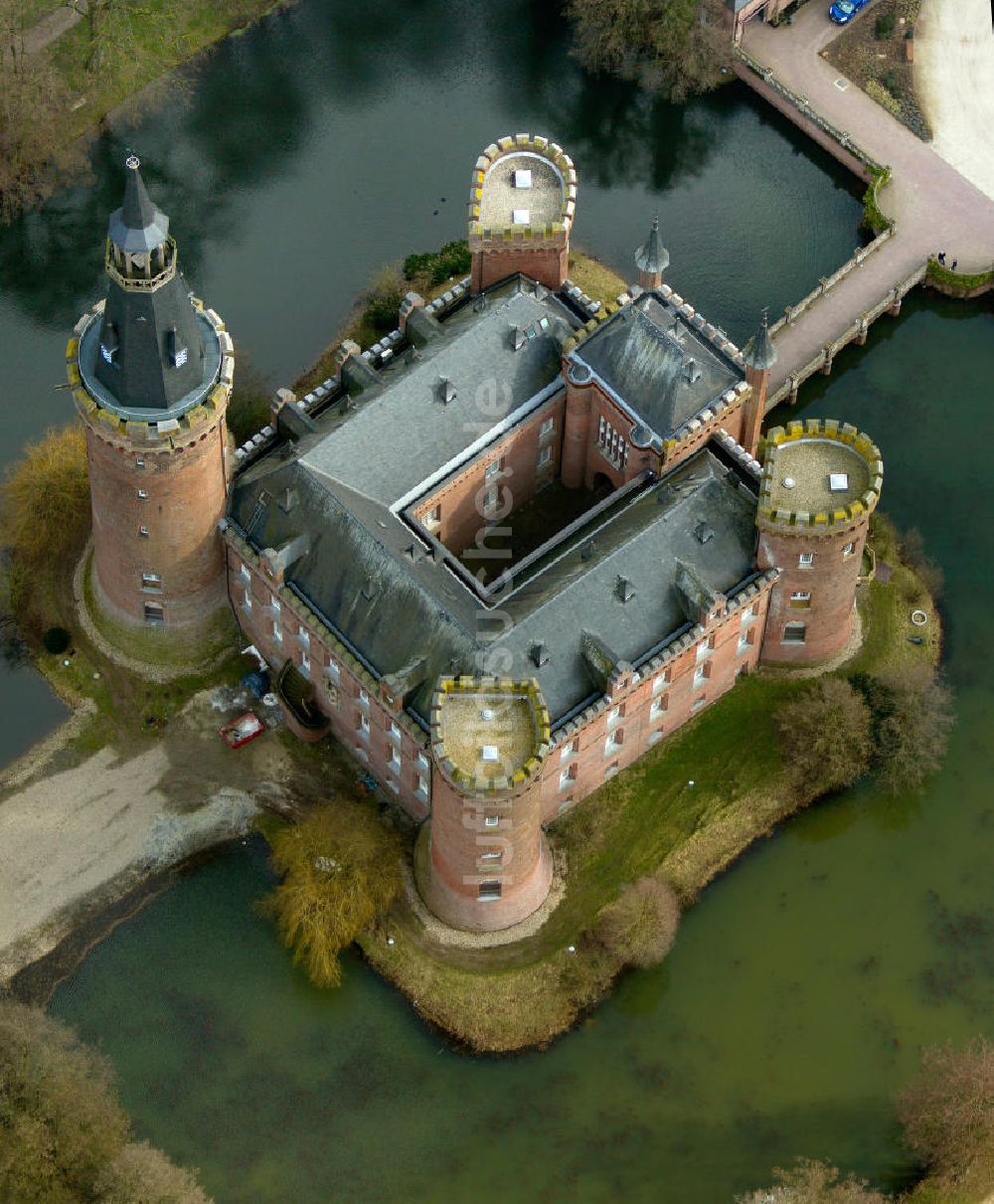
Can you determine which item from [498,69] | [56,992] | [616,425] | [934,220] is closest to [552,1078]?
[56,992]

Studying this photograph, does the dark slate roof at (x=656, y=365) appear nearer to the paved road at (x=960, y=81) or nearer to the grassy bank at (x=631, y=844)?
the grassy bank at (x=631, y=844)

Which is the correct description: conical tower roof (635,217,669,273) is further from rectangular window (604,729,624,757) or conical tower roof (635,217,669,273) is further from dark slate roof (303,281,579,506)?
rectangular window (604,729,624,757)

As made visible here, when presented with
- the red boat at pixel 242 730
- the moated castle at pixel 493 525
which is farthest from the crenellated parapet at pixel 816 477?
the red boat at pixel 242 730

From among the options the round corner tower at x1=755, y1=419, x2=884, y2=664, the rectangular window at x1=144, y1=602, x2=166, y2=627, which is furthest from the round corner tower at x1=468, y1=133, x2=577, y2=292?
the rectangular window at x1=144, y1=602, x2=166, y2=627

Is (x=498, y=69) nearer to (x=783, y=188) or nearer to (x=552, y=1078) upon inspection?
(x=783, y=188)

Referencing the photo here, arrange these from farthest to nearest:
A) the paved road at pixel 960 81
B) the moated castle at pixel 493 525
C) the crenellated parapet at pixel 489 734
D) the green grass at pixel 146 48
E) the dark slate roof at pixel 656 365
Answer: the green grass at pixel 146 48 → the paved road at pixel 960 81 → the dark slate roof at pixel 656 365 → the moated castle at pixel 493 525 → the crenellated parapet at pixel 489 734

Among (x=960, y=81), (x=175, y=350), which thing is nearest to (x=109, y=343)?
(x=175, y=350)
